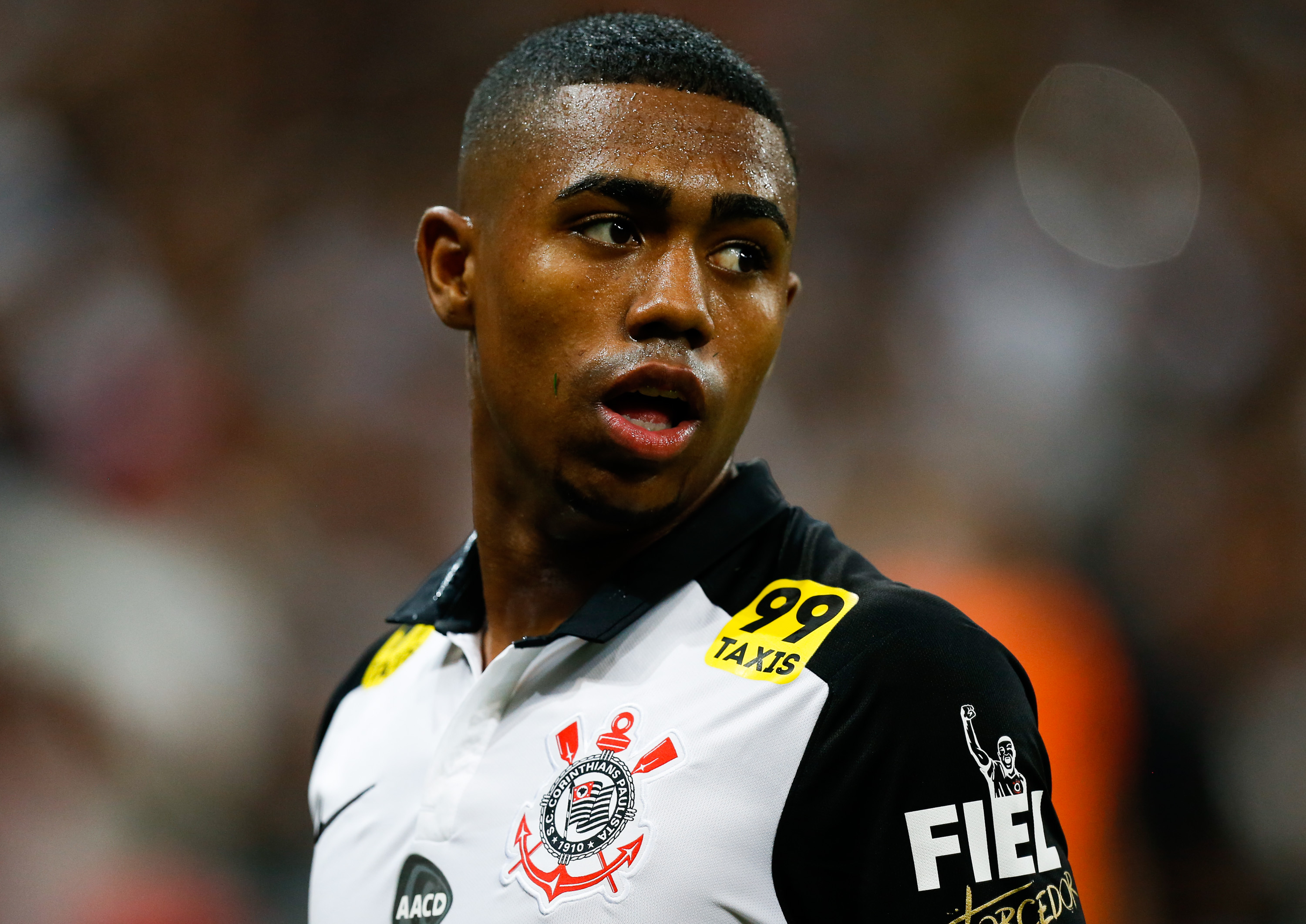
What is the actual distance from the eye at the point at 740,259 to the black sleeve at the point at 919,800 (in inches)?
20.6

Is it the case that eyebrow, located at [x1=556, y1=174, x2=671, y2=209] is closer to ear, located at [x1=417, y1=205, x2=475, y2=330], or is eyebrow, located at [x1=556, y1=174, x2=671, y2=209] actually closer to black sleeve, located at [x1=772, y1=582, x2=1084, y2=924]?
→ ear, located at [x1=417, y1=205, x2=475, y2=330]

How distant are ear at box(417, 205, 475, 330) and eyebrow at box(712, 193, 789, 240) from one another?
39cm

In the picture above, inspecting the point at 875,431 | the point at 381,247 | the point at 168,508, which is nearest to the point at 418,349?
the point at 381,247

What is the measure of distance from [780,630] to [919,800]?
0.29 m

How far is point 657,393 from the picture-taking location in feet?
4.89

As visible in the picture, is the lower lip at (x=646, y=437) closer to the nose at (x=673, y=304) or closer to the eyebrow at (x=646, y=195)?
the nose at (x=673, y=304)

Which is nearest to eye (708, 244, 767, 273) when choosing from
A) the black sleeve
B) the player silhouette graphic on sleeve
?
the black sleeve

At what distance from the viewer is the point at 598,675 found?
157 cm

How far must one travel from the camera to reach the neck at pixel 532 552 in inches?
65.7

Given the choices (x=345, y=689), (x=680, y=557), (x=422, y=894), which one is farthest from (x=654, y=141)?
(x=345, y=689)

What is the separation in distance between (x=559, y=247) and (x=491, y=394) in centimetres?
24

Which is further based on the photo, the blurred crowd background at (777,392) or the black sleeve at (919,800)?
the blurred crowd background at (777,392)

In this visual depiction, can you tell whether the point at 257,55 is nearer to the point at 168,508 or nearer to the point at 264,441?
the point at 264,441

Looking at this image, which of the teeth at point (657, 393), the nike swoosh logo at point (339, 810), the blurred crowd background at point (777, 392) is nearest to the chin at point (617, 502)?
the teeth at point (657, 393)
